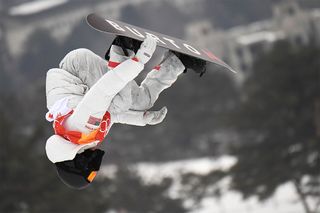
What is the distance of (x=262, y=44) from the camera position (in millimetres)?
68812

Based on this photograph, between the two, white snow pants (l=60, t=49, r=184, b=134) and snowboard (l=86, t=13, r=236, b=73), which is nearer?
snowboard (l=86, t=13, r=236, b=73)

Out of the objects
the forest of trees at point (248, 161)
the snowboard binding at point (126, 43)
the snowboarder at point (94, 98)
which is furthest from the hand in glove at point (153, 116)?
the forest of trees at point (248, 161)

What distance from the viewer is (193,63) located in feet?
16.0

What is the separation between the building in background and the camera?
61.9m

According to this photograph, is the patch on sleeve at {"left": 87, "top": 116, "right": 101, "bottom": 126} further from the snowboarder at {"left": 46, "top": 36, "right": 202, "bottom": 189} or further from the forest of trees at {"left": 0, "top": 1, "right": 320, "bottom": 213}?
the forest of trees at {"left": 0, "top": 1, "right": 320, "bottom": 213}

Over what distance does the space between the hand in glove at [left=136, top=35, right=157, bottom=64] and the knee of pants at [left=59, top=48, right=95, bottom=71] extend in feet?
1.75

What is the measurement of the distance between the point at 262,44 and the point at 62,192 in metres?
45.7

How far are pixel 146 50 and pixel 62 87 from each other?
2.17ft

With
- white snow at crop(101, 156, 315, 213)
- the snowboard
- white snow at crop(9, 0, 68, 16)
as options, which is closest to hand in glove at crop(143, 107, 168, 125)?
the snowboard

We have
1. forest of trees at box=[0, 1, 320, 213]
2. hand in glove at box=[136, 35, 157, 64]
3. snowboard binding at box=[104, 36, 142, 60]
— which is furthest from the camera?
forest of trees at box=[0, 1, 320, 213]

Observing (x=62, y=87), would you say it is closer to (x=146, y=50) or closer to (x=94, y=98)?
(x=94, y=98)

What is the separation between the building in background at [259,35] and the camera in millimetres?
61938

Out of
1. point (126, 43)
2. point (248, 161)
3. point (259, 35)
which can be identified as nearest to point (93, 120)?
point (126, 43)

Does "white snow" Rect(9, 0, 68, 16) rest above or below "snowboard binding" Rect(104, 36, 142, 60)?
below
